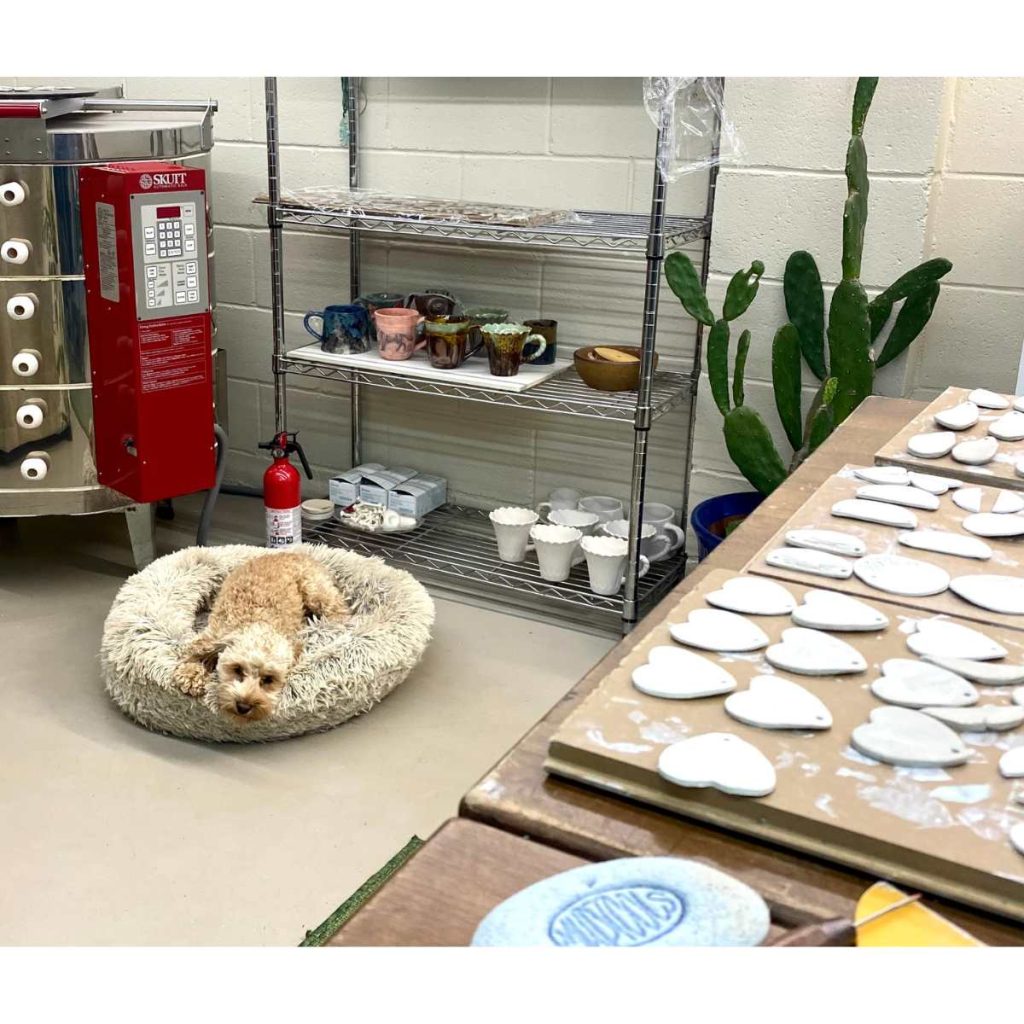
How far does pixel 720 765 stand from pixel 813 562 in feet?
1.29

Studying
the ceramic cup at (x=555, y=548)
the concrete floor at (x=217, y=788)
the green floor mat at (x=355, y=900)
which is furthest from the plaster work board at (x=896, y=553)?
the ceramic cup at (x=555, y=548)

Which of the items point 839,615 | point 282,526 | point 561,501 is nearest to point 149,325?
point 282,526

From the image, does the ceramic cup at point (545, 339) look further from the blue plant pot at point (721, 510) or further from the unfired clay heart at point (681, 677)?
the unfired clay heart at point (681, 677)

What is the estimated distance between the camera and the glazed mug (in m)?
2.57

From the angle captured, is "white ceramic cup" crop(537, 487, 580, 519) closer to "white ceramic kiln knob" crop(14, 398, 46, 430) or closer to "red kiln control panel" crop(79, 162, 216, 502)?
"red kiln control panel" crop(79, 162, 216, 502)

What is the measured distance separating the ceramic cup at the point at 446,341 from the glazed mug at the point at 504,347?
2.1 inches

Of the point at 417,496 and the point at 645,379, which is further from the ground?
the point at 645,379

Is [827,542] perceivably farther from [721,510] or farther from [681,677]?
[721,510]

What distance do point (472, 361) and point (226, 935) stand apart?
4.95ft

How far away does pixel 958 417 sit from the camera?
1.62m

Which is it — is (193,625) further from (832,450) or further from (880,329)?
(880,329)

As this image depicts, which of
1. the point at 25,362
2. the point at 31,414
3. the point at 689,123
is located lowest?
the point at 31,414

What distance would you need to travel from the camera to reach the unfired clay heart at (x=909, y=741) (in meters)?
0.78

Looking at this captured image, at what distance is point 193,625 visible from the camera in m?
2.29
